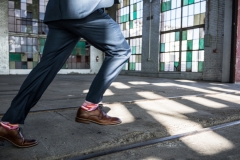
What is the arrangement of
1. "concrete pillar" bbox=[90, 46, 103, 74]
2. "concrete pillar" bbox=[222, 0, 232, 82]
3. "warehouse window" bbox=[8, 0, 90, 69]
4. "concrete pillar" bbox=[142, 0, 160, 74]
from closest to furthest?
"concrete pillar" bbox=[222, 0, 232, 82], "concrete pillar" bbox=[142, 0, 160, 74], "warehouse window" bbox=[8, 0, 90, 69], "concrete pillar" bbox=[90, 46, 103, 74]

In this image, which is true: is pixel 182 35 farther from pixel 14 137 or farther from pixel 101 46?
pixel 14 137

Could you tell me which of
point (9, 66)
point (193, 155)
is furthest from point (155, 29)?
point (193, 155)

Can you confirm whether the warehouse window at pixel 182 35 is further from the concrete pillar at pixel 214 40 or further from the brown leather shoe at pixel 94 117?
the brown leather shoe at pixel 94 117

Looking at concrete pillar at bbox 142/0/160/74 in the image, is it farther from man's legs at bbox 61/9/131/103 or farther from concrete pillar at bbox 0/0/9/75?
man's legs at bbox 61/9/131/103

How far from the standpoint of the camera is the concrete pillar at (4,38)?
12.6 m

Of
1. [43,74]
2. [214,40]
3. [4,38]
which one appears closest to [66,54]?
[43,74]

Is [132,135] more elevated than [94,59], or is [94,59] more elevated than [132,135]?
[94,59]

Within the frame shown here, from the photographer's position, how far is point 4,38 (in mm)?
12680

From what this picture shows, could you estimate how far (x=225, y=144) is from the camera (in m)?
1.32

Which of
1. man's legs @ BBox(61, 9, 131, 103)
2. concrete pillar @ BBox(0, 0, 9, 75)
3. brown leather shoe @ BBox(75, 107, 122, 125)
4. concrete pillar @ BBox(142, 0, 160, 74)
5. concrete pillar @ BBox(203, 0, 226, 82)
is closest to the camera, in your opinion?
man's legs @ BBox(61, 9, 131, 103)

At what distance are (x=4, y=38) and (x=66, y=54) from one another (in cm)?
1315

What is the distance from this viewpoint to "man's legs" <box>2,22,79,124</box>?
1200mm

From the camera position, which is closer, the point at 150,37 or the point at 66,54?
the point at 66,54

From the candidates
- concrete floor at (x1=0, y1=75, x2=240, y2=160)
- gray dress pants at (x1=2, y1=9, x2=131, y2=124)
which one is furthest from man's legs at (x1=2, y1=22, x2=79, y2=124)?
concrete floor at (x1=0, y1=75, x2=240, y2=160)
